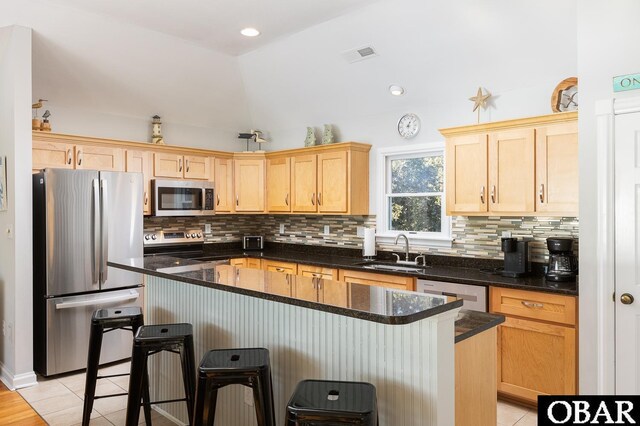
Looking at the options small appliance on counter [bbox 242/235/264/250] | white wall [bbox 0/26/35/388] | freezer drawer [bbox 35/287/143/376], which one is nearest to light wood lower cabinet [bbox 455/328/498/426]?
freezer drawer [bbox 35/287/143/376]

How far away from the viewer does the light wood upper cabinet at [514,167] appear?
343 centimetres

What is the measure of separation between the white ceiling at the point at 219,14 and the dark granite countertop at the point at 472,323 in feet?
8.65

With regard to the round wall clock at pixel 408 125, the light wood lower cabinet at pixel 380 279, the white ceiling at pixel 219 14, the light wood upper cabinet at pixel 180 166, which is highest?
the white ceiling at pixel 219 14

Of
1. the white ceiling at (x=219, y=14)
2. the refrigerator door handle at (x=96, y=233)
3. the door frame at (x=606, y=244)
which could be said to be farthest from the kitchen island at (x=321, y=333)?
the white ceiling at (x=219, y=14)

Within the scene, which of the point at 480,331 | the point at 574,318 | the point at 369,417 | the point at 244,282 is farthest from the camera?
the point at 574,318

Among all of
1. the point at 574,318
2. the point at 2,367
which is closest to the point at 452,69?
the point at 574,318

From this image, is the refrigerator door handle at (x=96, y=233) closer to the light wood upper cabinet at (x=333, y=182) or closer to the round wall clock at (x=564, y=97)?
the light wood upper cabinet at (x=333, y=182)

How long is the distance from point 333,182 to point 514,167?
6.33 ft

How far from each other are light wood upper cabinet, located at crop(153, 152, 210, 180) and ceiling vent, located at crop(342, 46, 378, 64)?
2.10m

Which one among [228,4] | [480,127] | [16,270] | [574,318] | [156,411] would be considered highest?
[228,4]

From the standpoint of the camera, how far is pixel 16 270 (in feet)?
12.5

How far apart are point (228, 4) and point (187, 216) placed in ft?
8.54

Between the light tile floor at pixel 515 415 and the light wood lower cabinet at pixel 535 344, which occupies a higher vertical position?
the light wood lower cabinet at pixel 535 344

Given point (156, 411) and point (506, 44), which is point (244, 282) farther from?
point (506, 44)
